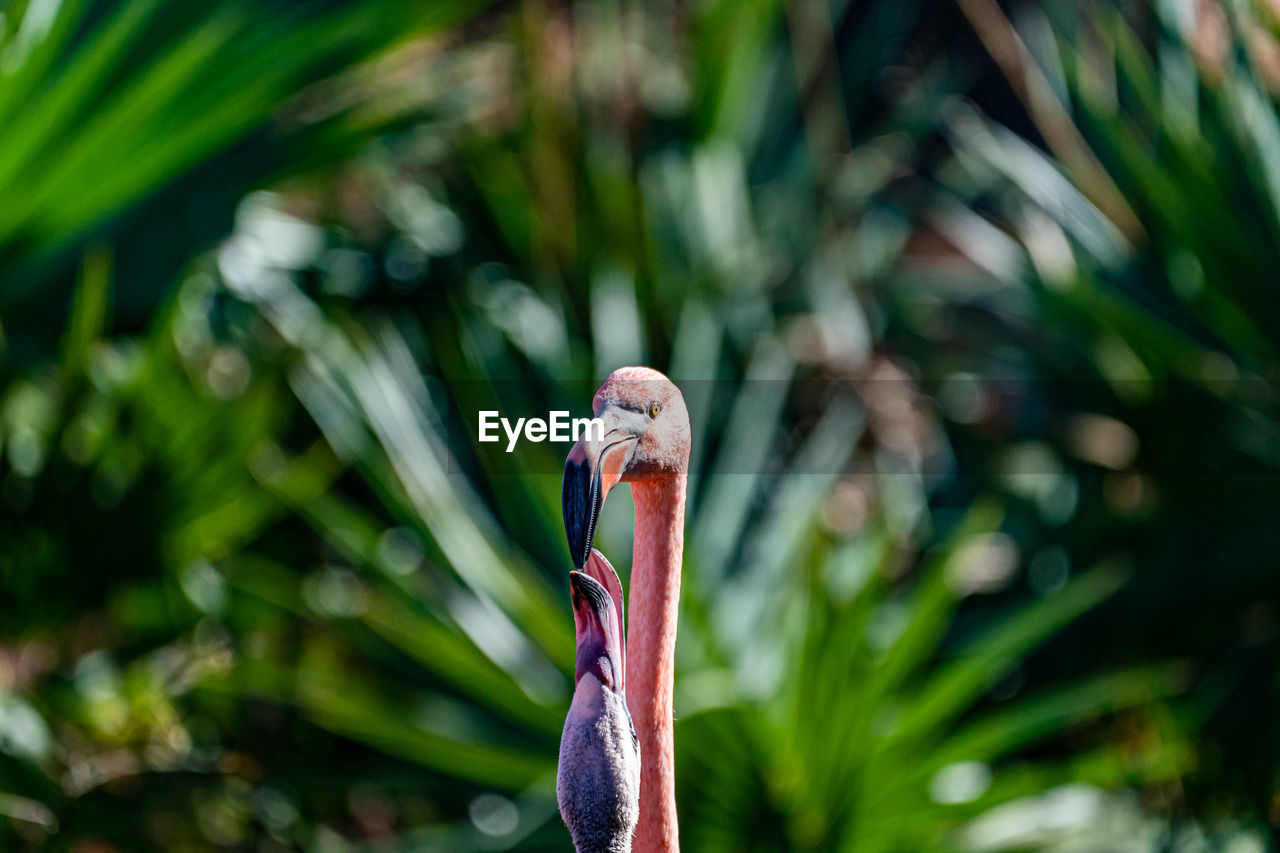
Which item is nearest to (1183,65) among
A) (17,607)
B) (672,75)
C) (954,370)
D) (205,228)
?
(954,370)

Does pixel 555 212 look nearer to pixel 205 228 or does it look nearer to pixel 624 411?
pixel 205 228

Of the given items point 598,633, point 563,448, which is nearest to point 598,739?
point 598,633

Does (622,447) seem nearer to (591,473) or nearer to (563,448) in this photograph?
(591,473)

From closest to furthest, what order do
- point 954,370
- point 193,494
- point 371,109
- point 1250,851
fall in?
point 1250,851
point 193,494
point 371,109
point 954,370

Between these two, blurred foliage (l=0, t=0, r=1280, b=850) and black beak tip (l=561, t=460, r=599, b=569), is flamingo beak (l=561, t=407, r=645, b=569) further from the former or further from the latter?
blurred foliage (l=0, t=0, r=1280, b=850)

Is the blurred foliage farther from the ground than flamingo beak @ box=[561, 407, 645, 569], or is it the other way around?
the blurred foliage

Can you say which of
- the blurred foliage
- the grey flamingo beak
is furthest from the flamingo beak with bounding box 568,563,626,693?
the blurred foliage
